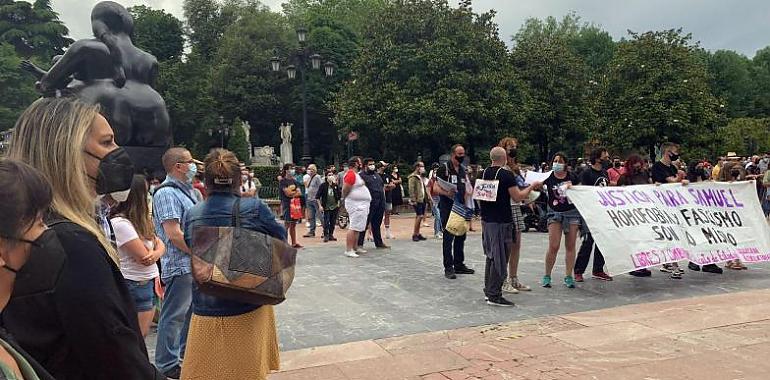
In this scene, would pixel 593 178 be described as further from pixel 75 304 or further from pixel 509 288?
pixel 75 304

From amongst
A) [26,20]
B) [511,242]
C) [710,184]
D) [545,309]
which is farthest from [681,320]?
[26,20]

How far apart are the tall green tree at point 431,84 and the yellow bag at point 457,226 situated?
60.9 ft

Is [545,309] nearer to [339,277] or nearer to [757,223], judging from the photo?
[339,277]

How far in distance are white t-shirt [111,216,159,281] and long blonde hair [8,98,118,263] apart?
6.88 ft

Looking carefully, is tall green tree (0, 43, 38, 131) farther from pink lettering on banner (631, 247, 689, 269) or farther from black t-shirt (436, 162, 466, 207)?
pink lettering on banner (631, 247, 689, 269)

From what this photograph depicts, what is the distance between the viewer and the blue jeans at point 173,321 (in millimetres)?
4508

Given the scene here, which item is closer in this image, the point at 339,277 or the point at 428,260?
the point at 339,277

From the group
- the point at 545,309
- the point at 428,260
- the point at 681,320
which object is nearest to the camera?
the point at 681,320

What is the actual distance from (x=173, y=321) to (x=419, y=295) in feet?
10.8

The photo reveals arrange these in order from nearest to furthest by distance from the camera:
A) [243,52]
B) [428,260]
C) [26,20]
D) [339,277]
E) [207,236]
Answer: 1. [207,236]
2. [339,277]
3. [428,260]
4. [243,52]
5. [26,20]

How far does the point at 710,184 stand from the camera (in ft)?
27.5

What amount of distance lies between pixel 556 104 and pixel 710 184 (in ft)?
90.5

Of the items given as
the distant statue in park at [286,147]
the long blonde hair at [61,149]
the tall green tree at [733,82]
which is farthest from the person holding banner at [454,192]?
the tall green tree at [733,82]

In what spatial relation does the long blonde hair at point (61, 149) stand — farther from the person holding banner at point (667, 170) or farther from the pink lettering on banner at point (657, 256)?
the person holding banner at point (667, 170)
